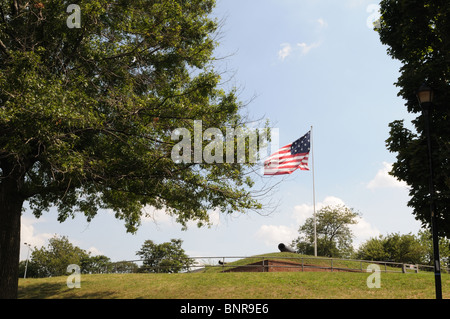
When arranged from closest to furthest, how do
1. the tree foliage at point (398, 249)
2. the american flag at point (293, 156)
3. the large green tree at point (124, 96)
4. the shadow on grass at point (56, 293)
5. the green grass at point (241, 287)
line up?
1. the large green tree at point (124, 96)
2. the green grass at point (241, 287)
3. the shadow on grass at point (56, 293)
4. the american flag at point (293, 156)
5. the tree foliage at point (398, 249)

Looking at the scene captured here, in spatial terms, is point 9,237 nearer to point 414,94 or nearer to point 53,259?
point 414,94

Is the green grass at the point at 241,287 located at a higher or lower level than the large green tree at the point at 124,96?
lower

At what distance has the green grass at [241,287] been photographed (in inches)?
659

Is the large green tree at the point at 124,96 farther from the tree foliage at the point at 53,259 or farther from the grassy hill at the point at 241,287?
the tree foliage at the point at 53,259

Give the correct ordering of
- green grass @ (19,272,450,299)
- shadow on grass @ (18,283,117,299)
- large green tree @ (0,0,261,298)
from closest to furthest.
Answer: large green tree @ (0,0,261,298)
green grass @ (19,272,450,299)
shadow on grass @ (18,283,117,299)

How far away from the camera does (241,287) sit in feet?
59.2

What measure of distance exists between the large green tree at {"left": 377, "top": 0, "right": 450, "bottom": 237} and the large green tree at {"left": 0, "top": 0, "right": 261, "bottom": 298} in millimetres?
6385

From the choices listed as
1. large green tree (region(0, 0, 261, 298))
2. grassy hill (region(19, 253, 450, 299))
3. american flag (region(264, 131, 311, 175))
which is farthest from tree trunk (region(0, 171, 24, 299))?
american flag (region(264, 131, 311, 175))

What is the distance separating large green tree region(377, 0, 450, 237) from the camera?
13047 mm

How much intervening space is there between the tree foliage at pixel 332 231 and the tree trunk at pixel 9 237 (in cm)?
5070

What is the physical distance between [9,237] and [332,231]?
55.0m

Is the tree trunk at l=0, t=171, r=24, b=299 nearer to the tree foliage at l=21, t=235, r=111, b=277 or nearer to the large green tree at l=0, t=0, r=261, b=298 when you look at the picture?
the large green tree at l=0, t=0, r=261, b=298

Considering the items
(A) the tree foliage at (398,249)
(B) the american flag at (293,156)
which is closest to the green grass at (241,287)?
(B) the american flag at (293,156)
